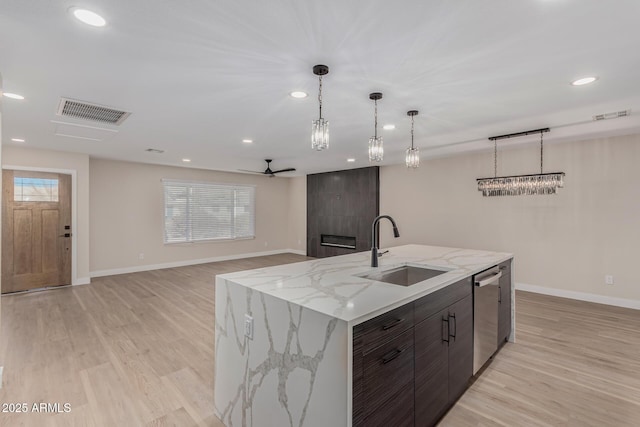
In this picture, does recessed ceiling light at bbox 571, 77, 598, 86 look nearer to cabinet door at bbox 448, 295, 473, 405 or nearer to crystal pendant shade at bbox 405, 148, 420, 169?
crystal pendant shade at bbox 405, 148, 420, 169

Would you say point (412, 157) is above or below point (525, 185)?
above

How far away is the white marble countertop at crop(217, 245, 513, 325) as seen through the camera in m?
1.44

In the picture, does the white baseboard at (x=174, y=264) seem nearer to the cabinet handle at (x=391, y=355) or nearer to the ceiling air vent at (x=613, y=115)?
the cabinet handle at (x=391, y=355)

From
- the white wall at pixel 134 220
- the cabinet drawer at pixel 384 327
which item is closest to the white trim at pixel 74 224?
the white wall at pixel 134 220

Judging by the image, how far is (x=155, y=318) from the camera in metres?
3.81

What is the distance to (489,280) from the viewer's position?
8.14 feet

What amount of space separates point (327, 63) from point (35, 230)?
5795mm

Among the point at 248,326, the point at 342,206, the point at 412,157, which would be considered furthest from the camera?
the point at 342,206

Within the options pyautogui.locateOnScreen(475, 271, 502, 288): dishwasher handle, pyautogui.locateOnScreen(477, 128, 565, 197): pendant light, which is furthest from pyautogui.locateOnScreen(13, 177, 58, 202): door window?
pyautogui.locateOnScreen(477, 128, 565, 197): pendant light

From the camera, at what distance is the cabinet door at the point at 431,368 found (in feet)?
Answer: 5.61

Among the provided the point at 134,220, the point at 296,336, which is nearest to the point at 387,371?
the point at 296,336

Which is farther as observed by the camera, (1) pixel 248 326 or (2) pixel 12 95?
(2) pixel 12 95

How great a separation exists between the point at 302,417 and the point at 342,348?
0.48m

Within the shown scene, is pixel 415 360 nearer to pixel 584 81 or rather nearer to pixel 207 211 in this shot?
pixel 584 81
